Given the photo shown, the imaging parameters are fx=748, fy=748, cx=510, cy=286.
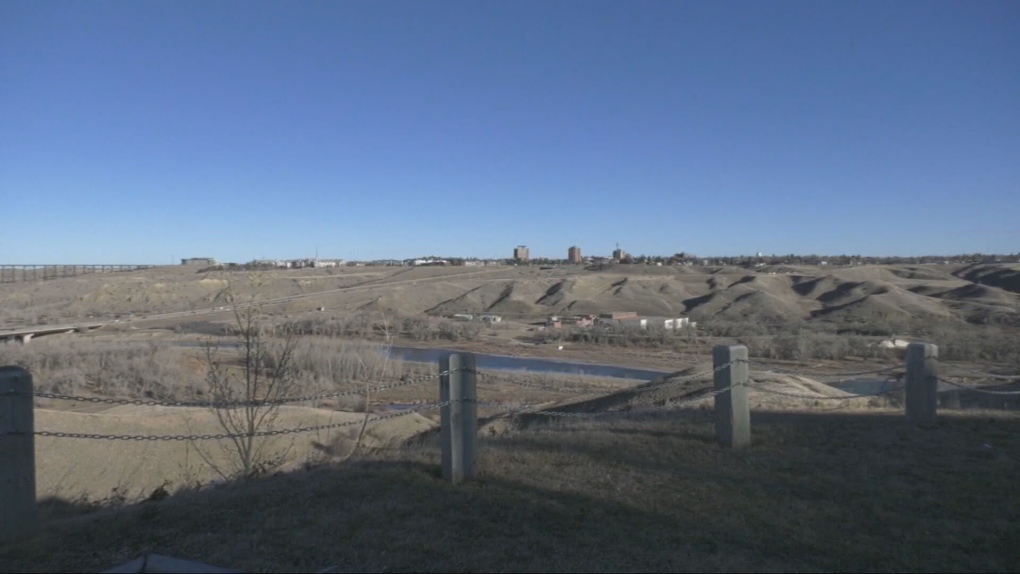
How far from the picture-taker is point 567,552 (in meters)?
4.40

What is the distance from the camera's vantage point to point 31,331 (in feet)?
126

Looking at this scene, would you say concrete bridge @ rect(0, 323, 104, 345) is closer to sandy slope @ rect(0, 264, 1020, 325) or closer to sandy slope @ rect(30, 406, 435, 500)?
sandy slope @ rect(0, 264, 1020, 325)

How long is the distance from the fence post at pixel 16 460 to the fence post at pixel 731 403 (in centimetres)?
568

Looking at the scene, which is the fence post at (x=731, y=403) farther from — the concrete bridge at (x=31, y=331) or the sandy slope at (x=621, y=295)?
the concrete bridge at (x=31, y=331)

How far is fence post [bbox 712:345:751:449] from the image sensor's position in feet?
23.5

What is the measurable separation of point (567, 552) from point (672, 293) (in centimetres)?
5458

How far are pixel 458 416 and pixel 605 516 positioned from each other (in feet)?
4.83

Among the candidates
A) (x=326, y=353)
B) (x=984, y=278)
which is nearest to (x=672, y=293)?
(x=984, y=278)

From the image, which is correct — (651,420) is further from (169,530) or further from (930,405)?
(169,530)

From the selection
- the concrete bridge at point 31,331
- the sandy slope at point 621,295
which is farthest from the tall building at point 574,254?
the concrete bridge at point 31,331

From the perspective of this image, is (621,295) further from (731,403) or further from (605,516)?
(605,516)

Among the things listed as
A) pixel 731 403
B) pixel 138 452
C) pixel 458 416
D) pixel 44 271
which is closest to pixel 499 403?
pixel 138 452

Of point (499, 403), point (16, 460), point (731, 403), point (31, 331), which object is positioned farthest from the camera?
point (31, 331)

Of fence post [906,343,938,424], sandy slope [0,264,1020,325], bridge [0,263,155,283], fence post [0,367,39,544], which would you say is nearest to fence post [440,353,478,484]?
fence post [0,367,39,544]
